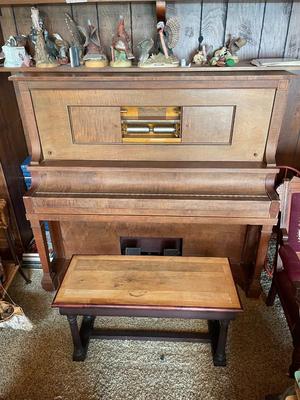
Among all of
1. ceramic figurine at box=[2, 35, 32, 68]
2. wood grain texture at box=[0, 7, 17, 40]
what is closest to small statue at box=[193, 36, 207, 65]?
ceramic figurine at box=[2, 35, 32, 68]

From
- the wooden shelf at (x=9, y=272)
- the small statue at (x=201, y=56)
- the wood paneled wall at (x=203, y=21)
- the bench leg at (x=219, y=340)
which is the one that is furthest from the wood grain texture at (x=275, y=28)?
the wooden shelf at (x=9, y=272)

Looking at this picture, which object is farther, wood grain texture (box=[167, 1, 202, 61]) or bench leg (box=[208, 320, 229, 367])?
wood grain texture (box=[167, 1, 202, 61])

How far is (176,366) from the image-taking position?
178 centimetres

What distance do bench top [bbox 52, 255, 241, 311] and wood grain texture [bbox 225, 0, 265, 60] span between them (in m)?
1.25

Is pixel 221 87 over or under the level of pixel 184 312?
over

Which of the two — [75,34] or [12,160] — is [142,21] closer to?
[75,34]

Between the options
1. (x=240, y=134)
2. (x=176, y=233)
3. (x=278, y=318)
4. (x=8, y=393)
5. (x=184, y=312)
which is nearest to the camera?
(x=184, y=312)

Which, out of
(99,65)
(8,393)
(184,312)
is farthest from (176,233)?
(8,393)

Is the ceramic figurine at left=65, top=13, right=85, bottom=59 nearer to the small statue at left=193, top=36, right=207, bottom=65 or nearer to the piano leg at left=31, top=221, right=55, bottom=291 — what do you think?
the small statue at left=193, top=36, right=207, bottom=65

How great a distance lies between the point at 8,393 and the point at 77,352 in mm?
371

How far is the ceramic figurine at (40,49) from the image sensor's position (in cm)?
181

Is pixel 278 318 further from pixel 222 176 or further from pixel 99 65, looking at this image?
pixel 99 65

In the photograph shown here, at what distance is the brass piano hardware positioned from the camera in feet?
5.97

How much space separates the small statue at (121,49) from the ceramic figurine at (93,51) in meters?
0.06
